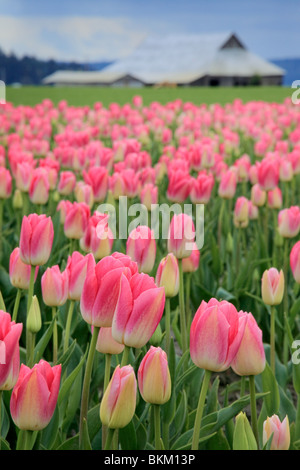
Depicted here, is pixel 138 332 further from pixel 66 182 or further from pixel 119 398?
pixel 66 182

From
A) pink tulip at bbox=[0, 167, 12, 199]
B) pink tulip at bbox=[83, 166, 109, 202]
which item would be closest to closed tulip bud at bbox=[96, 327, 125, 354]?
pink tulip at bbox=[83, 166, 109, 202]

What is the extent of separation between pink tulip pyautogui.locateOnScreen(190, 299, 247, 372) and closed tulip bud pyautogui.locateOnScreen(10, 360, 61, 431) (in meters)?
A: 0.25

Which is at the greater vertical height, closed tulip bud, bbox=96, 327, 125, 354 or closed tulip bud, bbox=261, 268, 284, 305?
closed tulip bud, bbox=261, 268, 284, 305

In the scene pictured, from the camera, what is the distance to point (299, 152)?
3.80m

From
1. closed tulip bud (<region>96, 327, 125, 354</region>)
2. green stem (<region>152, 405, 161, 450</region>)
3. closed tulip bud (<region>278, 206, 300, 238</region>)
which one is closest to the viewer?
green stem (<region>152, 405, 161, 450</region>)

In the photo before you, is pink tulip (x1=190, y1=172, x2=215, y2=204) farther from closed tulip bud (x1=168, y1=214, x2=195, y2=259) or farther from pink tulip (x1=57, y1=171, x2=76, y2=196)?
closed tulip bud (x1=168, y1=214, x2=195, y2=259)

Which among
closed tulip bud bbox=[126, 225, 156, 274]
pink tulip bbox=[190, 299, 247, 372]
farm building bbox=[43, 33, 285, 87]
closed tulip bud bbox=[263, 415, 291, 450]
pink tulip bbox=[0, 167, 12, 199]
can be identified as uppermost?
farm building bbox=[43, 33, 285, 87]

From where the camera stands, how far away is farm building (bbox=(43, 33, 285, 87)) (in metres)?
26.1

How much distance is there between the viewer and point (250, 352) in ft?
4.12

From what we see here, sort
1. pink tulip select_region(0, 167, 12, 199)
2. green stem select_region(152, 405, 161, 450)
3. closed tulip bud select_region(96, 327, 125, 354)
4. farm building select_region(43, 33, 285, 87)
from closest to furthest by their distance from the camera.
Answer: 1. green stem select_region(152, 405, 161, 450)
2. closed tulip bud select_region(96, 327, 125, 354)
3. pink tulip select_region(0, 167, 12, 199)
4. farm building select_region(43, 33, 285, 87)

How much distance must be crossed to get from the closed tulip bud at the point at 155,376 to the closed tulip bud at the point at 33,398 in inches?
6.1

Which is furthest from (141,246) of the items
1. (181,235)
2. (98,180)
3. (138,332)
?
(98,180)
